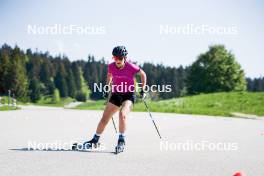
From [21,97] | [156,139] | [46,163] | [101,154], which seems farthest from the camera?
[21,97]

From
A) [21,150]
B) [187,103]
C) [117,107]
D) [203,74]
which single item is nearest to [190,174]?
[117,107]

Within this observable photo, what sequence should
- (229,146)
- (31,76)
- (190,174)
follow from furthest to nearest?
(31,76)
(229,146)
(190,174)

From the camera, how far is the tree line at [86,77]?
70.2 meters

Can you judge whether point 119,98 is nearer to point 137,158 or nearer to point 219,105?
point 137,158

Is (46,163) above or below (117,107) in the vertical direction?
below

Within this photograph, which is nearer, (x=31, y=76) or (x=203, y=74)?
(x=203, y=74)

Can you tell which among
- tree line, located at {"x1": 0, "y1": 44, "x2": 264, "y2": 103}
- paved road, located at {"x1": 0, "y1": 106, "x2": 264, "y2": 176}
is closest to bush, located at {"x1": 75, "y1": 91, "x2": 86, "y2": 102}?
tree line, located at {"x1": 0, "y1": 44, "x2": 264, "y2": 103}

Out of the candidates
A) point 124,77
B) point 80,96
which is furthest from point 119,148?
point 80,96

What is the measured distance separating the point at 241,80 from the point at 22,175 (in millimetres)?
69489

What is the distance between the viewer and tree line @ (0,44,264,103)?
70250mm

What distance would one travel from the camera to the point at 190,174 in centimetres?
571

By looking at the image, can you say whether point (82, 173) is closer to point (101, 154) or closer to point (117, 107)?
point (101, 154)

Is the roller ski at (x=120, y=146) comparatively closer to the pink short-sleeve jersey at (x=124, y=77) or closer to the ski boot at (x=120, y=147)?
the ski boot at (x=120, y=147)

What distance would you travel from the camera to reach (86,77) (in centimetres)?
18138
